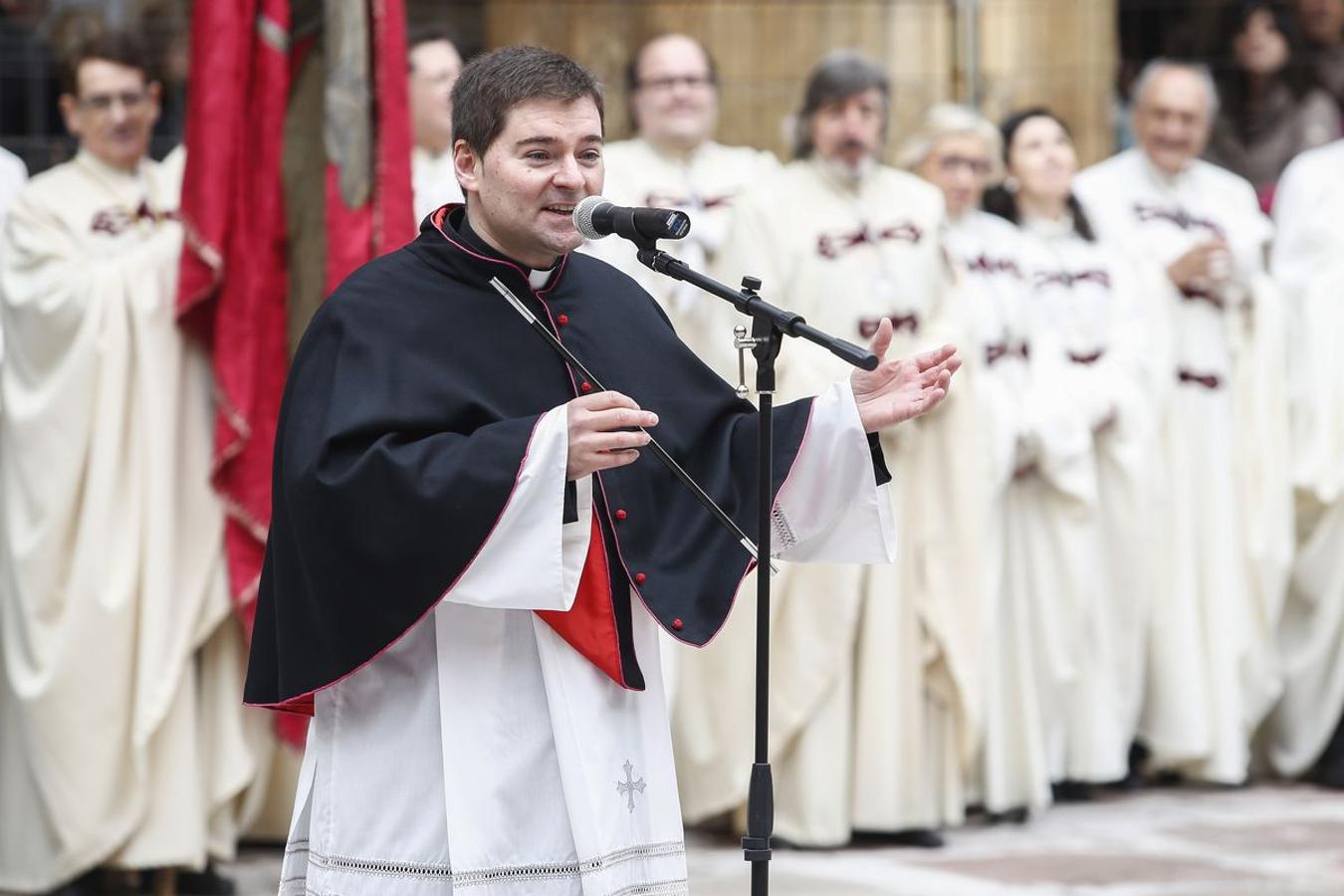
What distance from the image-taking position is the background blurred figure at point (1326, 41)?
30.6 feet

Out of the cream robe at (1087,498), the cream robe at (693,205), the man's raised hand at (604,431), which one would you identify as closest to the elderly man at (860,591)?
the cream robe at (693,205)

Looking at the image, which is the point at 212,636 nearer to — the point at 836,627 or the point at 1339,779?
the point at 836,627

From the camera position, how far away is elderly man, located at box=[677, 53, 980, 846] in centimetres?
684

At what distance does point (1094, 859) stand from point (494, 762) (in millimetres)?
3634

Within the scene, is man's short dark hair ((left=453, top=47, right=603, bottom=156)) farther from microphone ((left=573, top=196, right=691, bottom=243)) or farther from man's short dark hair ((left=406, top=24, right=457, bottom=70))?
man's short dark hair ((left=406, top=24, right=457, bottom=70))

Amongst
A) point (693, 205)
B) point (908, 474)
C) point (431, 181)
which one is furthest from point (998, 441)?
point (431, 181)

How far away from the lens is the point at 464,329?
3.43 meters

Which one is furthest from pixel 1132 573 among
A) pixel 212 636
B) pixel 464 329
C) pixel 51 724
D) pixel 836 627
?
pixel 464 329

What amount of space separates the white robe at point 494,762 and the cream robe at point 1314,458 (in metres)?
4.95

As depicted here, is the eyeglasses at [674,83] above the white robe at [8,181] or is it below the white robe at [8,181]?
above

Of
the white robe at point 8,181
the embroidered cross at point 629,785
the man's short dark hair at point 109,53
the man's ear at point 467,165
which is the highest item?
the man's short dark hair at point 109,53

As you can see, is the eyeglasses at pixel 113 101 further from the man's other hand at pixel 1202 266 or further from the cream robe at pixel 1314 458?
the cream robe at pixel 1314 458

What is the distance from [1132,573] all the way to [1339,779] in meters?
1.10

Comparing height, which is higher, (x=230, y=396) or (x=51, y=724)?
(x=230, y=396)
